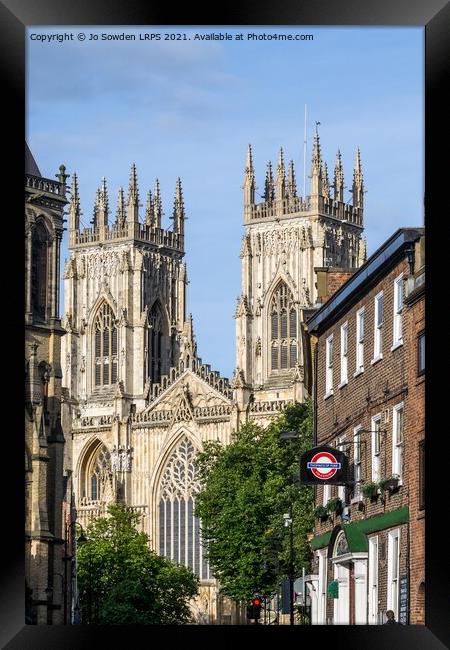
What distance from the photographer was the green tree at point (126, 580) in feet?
270

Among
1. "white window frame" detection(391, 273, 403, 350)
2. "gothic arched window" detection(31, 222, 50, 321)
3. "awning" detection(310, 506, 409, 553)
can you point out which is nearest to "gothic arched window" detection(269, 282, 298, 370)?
"gothic arched window" detection(31, 222, 50, 321)

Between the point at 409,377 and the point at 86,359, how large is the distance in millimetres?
90557

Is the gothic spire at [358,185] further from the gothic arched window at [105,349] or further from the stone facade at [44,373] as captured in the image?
the stone facade at [44,373]

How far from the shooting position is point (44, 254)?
7419 centimetres

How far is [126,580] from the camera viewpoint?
89188 millimetres

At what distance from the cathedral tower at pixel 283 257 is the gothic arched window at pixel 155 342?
278 inches

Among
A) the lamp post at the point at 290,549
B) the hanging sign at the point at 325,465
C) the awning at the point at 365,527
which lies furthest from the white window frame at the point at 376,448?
the lamp post at the point at 290,549

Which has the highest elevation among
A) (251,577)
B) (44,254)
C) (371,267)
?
(44,254)

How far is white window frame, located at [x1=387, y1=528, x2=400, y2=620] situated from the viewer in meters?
40.2

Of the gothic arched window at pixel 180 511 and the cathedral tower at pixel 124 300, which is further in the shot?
the cathedral tower at pixel 124 300
